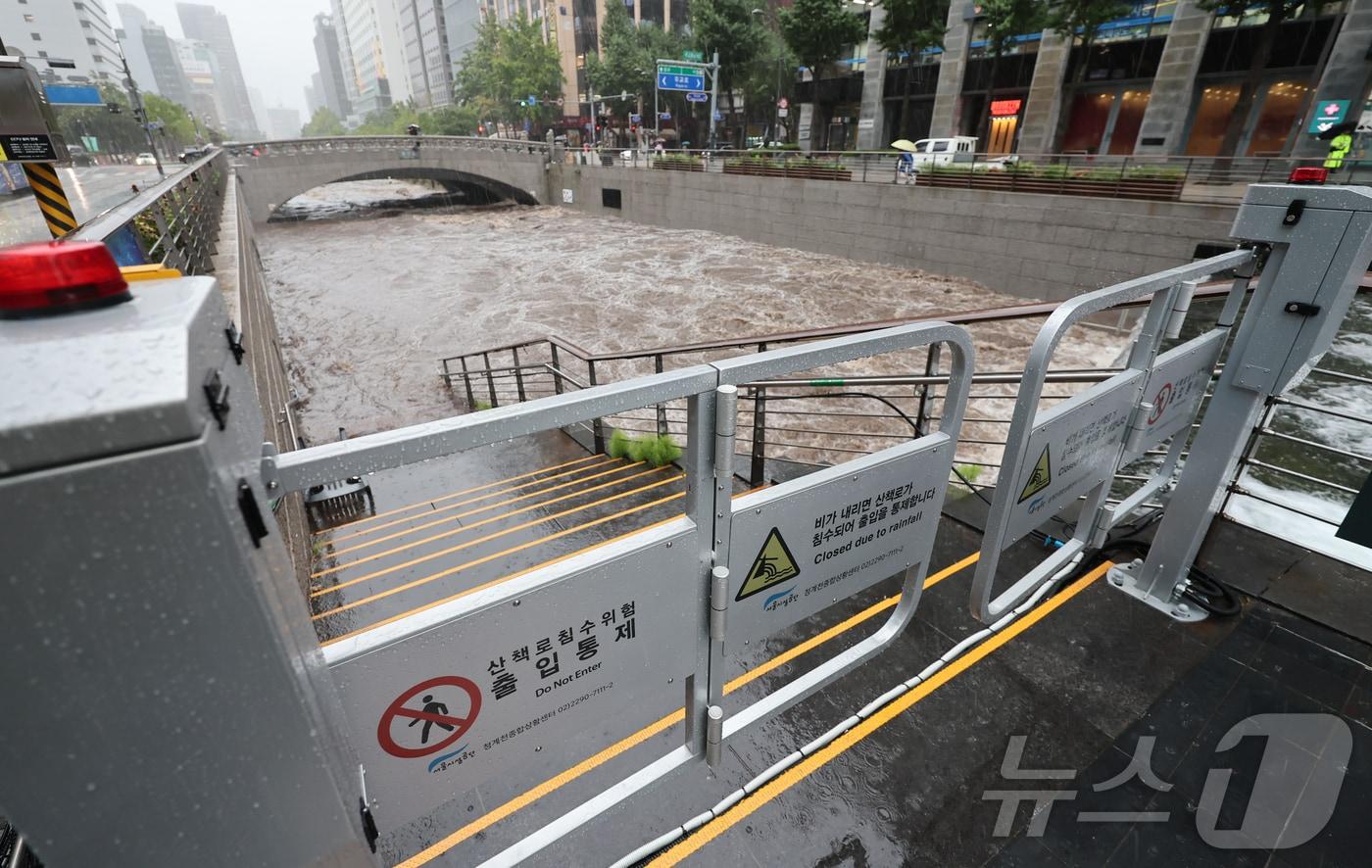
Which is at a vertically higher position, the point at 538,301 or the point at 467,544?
the point at 467,544

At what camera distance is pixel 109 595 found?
68cm

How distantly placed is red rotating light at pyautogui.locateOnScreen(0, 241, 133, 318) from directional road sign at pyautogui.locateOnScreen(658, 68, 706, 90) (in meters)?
36.9

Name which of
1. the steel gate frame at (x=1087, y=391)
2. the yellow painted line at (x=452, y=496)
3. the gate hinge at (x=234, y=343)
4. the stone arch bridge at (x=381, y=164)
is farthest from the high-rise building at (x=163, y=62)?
the steel gate frame at (x=1087, y=391)

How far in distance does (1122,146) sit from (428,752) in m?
34.9

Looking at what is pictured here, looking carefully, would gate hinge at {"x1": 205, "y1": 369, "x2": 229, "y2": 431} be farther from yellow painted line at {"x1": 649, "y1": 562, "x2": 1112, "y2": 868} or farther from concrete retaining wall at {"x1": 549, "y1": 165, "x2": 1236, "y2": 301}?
concrete retaining wall at {"x1": 549, "y1": 165, "x2": 1236, "y2": 301}

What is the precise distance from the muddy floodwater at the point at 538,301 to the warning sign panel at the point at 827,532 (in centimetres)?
1062

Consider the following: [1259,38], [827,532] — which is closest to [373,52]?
[1259,38]

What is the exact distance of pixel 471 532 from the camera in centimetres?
525

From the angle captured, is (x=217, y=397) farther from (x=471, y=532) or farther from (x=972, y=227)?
(x=972, y=227)

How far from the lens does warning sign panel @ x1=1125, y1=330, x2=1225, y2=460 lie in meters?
2.73

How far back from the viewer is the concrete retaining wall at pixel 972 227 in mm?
14391

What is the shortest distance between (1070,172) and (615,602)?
1849 centimetres

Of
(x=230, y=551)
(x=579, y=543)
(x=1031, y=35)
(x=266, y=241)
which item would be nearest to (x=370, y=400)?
(x=579, y=543)

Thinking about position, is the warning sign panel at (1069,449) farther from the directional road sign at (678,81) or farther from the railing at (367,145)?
the railing at (367,145)
